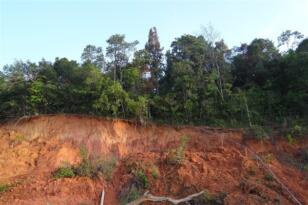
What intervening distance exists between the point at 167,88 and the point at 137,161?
4832 mm

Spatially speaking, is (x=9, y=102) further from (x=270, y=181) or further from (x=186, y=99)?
(x=270, y=181)

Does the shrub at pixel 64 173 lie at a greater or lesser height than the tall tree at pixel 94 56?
lesser

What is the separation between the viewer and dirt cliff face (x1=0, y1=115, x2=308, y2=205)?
49.2 feet

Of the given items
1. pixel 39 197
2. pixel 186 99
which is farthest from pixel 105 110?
pixel 39 197

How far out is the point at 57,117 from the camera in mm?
19266

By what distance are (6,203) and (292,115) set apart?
12.8 m

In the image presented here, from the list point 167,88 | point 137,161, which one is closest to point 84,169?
point 137,161

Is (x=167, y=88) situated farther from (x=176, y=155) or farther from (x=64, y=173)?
(x=64, y=173)

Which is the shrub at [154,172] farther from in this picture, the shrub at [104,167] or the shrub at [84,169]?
the shrub at [84,169]

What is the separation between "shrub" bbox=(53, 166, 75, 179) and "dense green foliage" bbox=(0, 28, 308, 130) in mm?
3210

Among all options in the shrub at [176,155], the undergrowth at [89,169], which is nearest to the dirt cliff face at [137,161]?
the shrub at [176,155]

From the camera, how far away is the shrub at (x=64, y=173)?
16.2 m

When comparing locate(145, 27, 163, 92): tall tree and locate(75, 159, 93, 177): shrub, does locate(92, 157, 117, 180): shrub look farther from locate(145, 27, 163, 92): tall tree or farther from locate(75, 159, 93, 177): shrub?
locate(145, 27, 163, 92): tall tree

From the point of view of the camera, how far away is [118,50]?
71.0 ft
